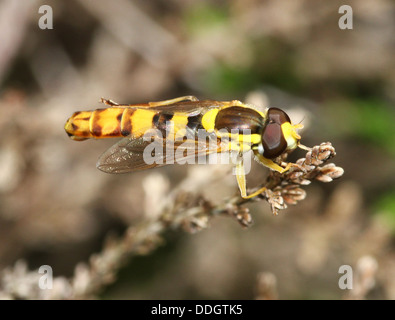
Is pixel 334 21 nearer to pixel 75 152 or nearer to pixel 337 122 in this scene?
pixel 337 122

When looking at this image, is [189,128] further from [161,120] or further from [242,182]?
[242,182]

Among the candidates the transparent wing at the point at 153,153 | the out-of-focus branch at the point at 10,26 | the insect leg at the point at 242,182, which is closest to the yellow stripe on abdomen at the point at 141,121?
the transparent wing at the point at 153,153

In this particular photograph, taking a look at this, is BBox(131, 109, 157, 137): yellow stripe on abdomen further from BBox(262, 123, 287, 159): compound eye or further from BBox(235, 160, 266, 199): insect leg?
BBox(262, 123, 287, 159): compound eye

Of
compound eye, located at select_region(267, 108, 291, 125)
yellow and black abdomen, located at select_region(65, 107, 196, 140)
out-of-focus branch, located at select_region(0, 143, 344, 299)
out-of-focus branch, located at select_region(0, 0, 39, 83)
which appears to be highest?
out-of-focus branch, located at select_region(0, 0, 39, 83)

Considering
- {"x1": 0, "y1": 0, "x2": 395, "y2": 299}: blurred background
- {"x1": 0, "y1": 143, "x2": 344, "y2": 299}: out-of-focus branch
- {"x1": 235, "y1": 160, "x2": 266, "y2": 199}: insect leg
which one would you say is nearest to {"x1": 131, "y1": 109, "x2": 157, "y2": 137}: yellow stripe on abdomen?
{"x1": 0, "y1": 143, "x2": 344, "y2": 299}: out-of-focus branch

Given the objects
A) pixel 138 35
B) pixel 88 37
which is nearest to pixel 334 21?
pixel 138 35

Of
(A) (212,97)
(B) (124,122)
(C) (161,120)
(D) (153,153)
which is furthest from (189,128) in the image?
(A) (212,97)

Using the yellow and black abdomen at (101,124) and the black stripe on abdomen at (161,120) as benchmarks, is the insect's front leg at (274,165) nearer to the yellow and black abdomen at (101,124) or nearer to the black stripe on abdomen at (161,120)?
the black stripe on abdomen at (161,120)
